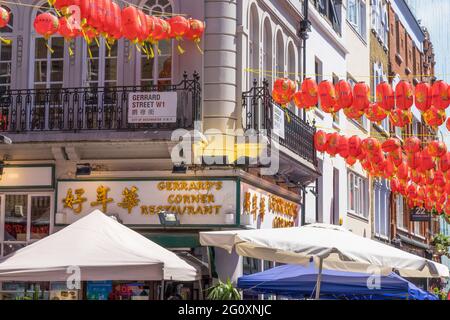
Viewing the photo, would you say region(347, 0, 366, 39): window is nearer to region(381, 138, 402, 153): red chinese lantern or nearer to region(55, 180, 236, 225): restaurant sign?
region(381, 138, 402, 153): red chinese lantern

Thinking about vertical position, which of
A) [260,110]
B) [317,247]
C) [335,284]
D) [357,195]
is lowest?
[335,284]

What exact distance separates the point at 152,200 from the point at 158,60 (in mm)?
2746

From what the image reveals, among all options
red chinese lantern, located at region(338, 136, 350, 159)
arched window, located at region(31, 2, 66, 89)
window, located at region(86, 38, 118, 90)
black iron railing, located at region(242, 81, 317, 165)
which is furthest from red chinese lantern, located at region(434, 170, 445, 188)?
arched window, located at region(31, 2, 66, 89)

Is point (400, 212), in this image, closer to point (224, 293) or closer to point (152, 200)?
point (152, 200)

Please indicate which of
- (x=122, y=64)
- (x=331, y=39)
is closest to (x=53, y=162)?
(x=122, y=64)

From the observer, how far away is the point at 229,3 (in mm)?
19250

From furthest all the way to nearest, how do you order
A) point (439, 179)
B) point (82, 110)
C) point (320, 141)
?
point (439, 179) < point (320, 141) < point (82, 110)

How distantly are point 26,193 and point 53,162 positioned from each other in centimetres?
86

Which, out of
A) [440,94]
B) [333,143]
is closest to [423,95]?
[440,94]

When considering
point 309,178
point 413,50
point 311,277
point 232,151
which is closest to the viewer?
point 311,277

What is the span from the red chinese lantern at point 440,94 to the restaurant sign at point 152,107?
16.5ft

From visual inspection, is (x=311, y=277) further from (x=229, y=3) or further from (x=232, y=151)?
(x=229, y=3)

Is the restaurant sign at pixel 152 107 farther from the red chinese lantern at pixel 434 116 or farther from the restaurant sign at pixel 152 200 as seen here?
the red chinese lantern at pixel 434 116

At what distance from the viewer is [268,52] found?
2230 cm
